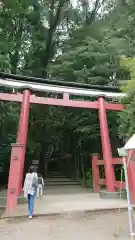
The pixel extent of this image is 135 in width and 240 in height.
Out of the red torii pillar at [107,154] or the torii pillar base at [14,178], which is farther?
the red torii pillar at [107,154]

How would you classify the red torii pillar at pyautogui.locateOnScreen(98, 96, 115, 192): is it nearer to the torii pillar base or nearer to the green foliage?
the green foliage

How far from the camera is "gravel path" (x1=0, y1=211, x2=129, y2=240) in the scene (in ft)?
17.6

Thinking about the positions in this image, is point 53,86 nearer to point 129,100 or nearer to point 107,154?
point 107,154

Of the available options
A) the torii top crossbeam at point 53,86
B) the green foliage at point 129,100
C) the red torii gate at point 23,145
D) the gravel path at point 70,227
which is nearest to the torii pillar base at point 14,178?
the red torii gate at point 23,145

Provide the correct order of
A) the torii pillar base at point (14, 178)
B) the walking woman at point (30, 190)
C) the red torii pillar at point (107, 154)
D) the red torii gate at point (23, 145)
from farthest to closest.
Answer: the red torii pillar at point (107, 154) → the red torii gate at point (23, 145) → the torii pillar base at point (14, 178) → the walking woman at point (30, 190)

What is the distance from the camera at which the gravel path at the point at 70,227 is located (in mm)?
5352

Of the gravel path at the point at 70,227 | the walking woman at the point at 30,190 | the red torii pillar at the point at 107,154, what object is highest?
the red torii pillar at the point at 107,154

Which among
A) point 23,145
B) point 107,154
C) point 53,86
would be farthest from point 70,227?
point 53,86

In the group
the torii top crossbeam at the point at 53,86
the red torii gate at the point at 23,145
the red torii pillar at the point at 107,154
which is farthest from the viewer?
the torii top crossbeam at the point at 53,86

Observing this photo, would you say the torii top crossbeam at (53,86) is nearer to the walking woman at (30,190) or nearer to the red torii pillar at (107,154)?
the red torii pillar at (107,154)

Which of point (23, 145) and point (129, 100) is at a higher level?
point (129, 100)

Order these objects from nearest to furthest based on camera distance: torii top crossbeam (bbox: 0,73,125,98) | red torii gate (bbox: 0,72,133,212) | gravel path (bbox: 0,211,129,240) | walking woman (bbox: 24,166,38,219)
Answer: gravel path (bbox: 0,211,129,240)
walking woman (bbox: 24,166,38,219)
red torii gate (bbox: 0,72,133,212)
torii top crossbeam (bbox: 0,73,125,98)

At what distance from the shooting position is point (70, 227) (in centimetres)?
613

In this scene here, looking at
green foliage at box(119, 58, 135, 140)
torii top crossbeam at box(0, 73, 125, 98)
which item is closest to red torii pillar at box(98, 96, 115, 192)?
torii top crossbeam at box(0, 73, 125, 98)
